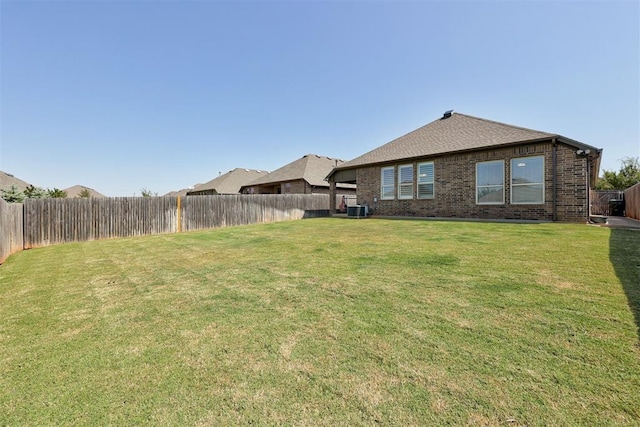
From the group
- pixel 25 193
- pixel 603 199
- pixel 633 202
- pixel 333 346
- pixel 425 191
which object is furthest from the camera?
pixel 603 199

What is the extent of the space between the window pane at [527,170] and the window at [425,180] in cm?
359

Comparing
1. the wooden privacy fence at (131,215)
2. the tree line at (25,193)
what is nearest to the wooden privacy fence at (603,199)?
the wooden privacy fence at (131,215)

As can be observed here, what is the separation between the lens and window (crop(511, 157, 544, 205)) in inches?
425

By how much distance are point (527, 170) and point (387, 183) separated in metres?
6.92

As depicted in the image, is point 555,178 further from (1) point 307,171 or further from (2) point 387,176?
(1) point 307,171

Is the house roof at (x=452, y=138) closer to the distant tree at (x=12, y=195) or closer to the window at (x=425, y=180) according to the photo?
the window at (x=425, y=180)

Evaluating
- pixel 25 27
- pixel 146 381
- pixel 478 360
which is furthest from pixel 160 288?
pixel 25 27

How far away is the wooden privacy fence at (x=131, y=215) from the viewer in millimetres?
9813

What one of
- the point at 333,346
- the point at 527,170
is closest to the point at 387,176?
the point at 527,170

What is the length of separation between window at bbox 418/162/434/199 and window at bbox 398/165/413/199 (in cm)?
56

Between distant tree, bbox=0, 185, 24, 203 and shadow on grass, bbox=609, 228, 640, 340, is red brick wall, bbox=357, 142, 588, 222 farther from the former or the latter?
distant tree, bbox=0, 185, 24, 203

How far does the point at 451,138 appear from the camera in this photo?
14352 mm

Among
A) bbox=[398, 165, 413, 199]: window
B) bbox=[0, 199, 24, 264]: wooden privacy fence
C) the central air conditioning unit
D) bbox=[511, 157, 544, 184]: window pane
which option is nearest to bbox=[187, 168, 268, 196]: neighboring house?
the central air conditioning unit

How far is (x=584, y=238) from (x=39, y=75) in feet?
69.1
